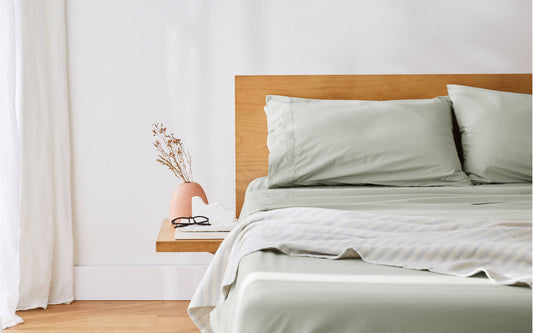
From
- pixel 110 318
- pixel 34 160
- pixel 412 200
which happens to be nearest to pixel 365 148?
pixel 412 200

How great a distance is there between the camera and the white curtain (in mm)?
2312

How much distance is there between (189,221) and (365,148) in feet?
2.29

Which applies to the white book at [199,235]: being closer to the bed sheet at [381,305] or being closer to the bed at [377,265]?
the bed at [377,265]

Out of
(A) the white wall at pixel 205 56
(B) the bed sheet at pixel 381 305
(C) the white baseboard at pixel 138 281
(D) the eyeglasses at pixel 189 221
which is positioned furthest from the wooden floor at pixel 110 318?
(B) the bed sheet at pixel 381 305

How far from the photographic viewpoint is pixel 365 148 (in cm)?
205

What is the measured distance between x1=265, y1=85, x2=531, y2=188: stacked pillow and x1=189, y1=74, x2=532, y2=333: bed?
0.16 metres

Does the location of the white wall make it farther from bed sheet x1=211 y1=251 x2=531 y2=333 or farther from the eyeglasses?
bed sheet x1=211 y1=251 x2=531 y2=333

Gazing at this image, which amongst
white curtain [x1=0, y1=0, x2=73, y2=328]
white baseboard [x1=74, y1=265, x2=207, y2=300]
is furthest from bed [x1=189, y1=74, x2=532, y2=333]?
white curtain [x1=0, y1=0, x2=73, y2=328]

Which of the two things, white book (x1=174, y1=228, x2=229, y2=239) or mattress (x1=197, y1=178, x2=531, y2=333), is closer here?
mattress (x1=197, y1=178, x2=531, y2=333)

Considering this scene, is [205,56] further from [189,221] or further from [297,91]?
[189,221]

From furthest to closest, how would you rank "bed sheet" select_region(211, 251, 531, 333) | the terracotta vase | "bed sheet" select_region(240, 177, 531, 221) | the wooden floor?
1. the wooden floor
2. the terracotta vase
3. "bed sheet" select_region(240, 177, 531, 221)
4. "bed sheet" select_region(211, 251, 531, 333)

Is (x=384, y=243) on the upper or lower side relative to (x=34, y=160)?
lower

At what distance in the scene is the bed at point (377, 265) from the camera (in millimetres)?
852

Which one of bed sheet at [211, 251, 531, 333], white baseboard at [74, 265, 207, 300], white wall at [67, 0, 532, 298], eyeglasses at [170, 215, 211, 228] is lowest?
white baseboard at [74, 265, 207, 300]
